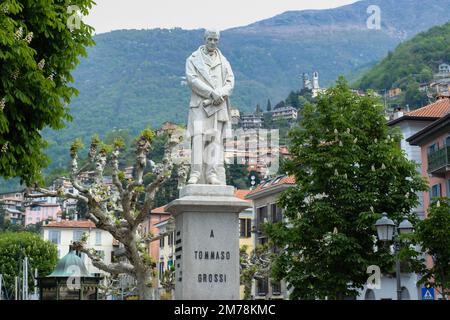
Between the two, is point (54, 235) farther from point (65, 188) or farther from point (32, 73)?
point (32, 73)

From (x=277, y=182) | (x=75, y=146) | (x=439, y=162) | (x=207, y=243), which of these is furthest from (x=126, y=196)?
(x=277, y=182)

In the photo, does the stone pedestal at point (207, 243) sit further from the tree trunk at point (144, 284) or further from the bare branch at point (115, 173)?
the tree trunk at point (144, 284)

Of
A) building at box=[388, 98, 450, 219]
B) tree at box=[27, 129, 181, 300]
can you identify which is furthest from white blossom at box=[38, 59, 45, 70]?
building at box=[388, 98, 450, 219]

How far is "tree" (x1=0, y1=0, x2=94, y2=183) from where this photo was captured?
1433cm

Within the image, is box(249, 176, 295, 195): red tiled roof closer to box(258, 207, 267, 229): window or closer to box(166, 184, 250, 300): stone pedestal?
box(258, 207, 267, 229): window

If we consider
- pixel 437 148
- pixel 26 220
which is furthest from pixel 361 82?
pixel 437 148

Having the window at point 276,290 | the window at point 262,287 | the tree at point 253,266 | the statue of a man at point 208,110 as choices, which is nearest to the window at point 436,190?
the tree at point 253,266

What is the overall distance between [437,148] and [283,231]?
71.4 ft

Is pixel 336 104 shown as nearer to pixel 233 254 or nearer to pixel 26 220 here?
pixel 233 254

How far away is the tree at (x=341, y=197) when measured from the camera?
30312 millimetres

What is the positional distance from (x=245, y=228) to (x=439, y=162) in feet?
104
